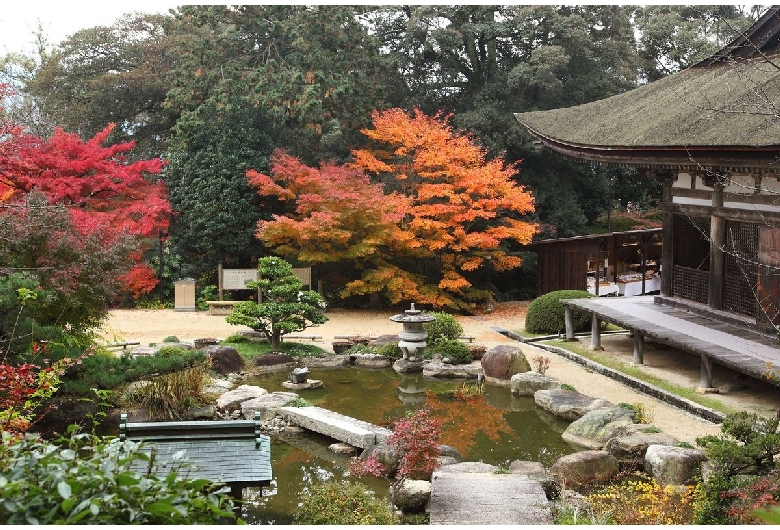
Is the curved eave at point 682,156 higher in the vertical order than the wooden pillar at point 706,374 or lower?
higher

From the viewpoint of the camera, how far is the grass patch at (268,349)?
53.5 ft

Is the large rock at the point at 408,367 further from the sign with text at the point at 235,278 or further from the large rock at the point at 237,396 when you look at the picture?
the sign with text at the point at 235,278

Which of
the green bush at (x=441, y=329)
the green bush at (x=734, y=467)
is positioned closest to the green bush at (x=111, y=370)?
the green bush at (x=441, y=329)

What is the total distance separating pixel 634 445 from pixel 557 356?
6420mm

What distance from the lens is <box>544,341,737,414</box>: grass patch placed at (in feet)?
40.4

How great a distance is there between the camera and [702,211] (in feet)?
49.3

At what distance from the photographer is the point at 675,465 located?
366 inches

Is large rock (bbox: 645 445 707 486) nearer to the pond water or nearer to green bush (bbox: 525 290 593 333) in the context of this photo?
the pond water

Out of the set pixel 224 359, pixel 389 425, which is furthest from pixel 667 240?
pixel 224 359

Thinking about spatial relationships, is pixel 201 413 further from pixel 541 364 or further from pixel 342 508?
pixel 541 364

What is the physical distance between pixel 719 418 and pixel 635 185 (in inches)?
715

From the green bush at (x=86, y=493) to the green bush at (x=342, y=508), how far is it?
12.4 ft

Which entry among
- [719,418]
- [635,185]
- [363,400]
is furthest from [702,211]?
[635,185]

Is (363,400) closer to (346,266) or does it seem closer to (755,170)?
(755,170)
